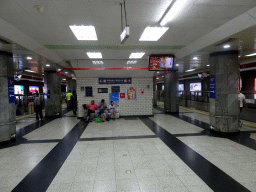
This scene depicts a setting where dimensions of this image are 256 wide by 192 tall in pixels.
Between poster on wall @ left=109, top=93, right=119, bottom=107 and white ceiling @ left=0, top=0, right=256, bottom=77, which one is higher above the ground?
white ceiling @ left=0, top=0, right=256, bottom=77

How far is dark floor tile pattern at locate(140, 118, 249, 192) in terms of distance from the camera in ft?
8.37

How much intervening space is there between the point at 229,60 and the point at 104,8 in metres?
4.63

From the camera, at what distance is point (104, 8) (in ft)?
10.3

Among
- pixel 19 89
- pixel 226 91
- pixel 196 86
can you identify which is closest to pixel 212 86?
pixel 226 91

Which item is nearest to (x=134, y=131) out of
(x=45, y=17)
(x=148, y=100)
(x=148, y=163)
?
(x=148, y=163)

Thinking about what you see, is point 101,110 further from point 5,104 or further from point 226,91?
point 226,91

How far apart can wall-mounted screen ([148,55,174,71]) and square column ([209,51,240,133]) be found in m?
1.71

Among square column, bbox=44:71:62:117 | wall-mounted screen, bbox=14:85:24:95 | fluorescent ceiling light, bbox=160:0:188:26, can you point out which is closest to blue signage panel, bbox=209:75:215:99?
fluorescent ceiling light, bbox=160:0:188:26

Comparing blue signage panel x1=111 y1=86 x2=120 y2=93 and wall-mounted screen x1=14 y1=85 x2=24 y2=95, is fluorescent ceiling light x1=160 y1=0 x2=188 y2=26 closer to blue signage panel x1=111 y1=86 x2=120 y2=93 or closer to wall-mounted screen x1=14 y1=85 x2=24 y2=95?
blue signage panel x1=111 y1=86 x2=120 y2=93

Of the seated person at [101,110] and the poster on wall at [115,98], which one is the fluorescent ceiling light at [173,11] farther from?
the poster on wall at [115,98]

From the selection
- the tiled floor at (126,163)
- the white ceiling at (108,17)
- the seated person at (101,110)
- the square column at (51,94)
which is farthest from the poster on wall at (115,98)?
the white ceiling at (108,17)

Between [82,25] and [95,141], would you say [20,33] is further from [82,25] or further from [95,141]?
[95,141]

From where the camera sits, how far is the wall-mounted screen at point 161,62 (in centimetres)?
652

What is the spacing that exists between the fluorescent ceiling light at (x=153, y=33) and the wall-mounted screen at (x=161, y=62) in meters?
1.53
